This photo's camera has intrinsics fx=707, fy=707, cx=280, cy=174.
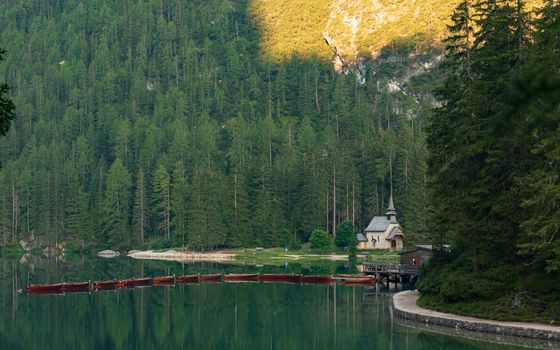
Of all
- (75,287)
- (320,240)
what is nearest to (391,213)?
(320,240)

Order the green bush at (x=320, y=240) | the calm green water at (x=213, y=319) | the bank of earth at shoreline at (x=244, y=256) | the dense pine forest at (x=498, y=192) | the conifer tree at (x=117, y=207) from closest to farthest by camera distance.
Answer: the dense pine forest at (x=498, y=192) < the calm green water at (x=213, y=319) < the bank of earth at shoreline at (x=244, y=256) < the green bush at (x=320, y=240) < the conifer tree at (x=117, y=207)

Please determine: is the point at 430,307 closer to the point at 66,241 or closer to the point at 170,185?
the point at 170,185

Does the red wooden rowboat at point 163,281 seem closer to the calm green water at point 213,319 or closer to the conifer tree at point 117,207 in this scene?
the calm green water at point 213,319

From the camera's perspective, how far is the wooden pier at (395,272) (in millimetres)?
70875

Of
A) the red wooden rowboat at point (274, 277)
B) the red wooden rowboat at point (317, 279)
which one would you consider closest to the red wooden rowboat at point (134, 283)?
the red wooden rowboat at point (274, 277)

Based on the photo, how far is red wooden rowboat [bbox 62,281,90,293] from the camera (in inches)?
2778

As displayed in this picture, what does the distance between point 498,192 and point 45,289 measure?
150 feet

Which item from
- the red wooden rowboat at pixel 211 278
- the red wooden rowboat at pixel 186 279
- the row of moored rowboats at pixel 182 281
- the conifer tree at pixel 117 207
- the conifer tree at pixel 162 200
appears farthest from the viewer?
the conifer tree at pixel 117 207

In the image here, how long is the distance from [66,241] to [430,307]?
375ft

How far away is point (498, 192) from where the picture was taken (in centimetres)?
4412

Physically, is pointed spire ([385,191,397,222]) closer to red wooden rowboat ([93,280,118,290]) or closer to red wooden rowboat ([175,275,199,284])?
red wooden rowboat ([175,275,199,284])

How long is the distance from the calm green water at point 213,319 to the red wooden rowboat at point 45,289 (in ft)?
4.62

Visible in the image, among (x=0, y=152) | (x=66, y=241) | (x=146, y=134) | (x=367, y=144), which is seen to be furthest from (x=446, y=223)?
(x=0, y=152)

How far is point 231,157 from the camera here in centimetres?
16062
